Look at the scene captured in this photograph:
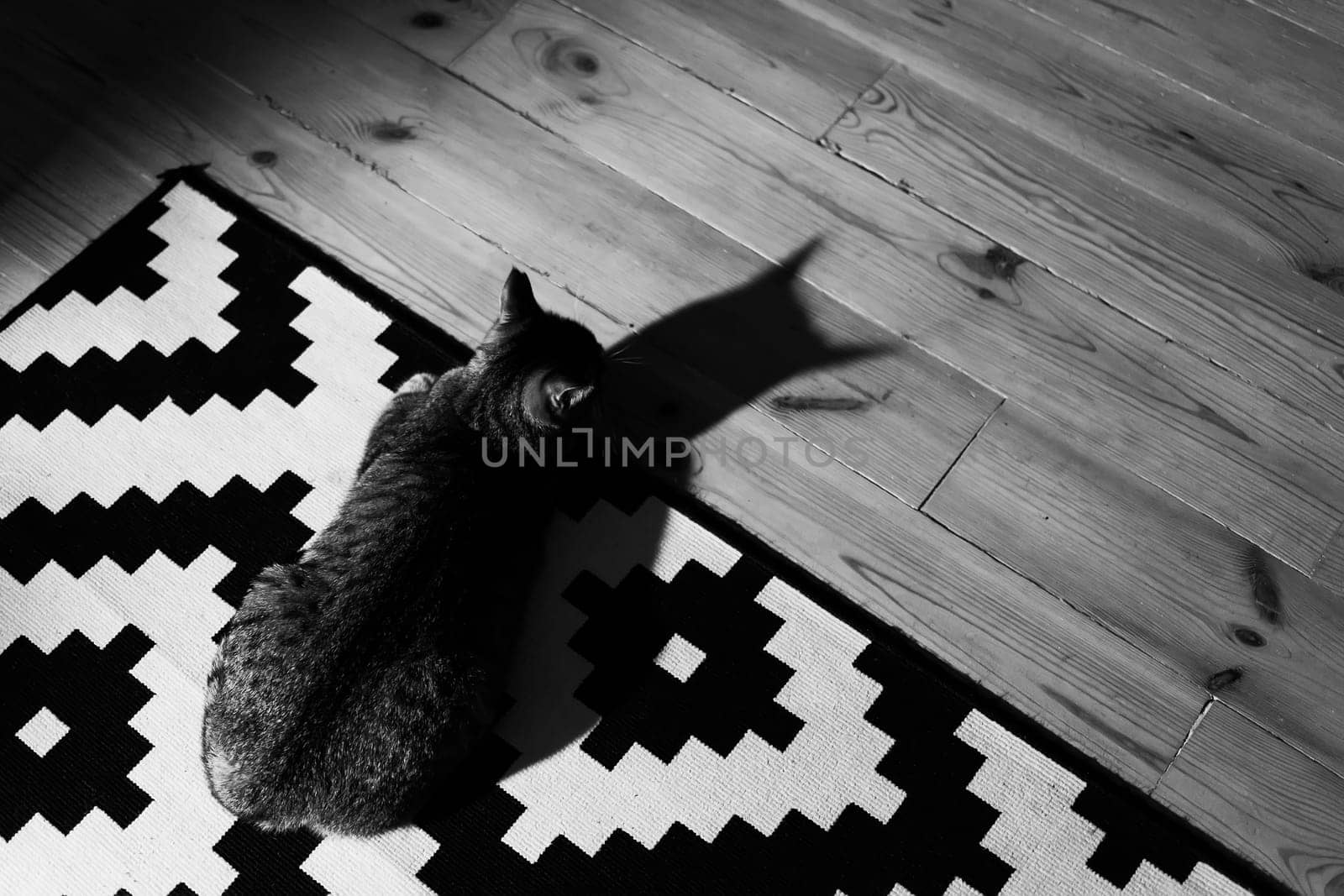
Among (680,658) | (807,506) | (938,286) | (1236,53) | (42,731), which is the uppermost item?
(1236,53)

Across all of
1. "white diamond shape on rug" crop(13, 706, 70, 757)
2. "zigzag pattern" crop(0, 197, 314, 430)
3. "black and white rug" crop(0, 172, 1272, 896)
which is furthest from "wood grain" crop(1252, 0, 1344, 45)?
"white diamond shape on rug" crop(13, 706, 70, 757)

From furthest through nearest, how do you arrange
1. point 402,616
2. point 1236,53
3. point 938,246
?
1. point 1236,53
2. point 938,246
3. point 402,616

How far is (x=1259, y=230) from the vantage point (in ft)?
5.96

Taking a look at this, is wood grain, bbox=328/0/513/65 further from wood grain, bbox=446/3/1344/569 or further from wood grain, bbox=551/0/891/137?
wood grain, bbox=551/0/891/137

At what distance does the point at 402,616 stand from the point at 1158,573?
1099 millimetres

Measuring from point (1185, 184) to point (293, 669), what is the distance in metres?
1.64

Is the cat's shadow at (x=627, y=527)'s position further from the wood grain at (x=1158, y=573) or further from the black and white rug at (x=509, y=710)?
the wood grain at (x=1158, y=573)

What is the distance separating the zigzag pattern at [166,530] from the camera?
→ 5.21 ft

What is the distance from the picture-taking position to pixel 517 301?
4.95 feet

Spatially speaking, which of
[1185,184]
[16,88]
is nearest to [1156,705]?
[1185,184]

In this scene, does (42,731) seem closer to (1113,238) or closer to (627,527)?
(627,527)

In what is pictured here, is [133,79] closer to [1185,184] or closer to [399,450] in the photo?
[399,450]

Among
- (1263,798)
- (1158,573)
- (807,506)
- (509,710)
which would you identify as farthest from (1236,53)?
(509,710)

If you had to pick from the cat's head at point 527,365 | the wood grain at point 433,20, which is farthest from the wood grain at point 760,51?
the cat's head at point 527,365
